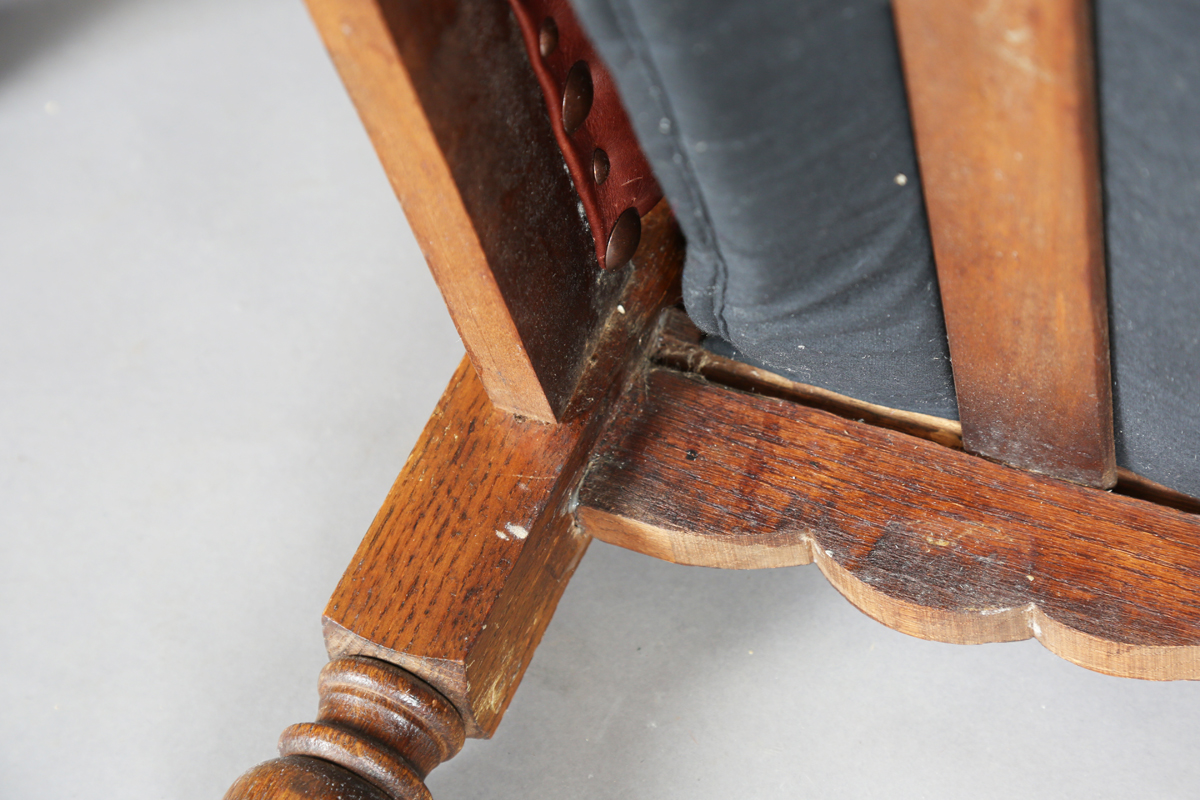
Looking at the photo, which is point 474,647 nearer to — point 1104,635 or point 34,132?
point 1104,635

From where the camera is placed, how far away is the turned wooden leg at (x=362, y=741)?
24.5 inches

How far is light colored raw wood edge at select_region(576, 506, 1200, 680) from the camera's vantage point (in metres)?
0.62

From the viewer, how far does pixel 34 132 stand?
1.31 metres

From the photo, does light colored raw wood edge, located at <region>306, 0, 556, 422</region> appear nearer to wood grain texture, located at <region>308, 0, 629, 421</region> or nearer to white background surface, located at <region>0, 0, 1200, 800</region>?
wood grain texture, located at <region>308, 0, 629, 421</region>

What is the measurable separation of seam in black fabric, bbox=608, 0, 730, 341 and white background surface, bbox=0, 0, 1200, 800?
0.39 metres

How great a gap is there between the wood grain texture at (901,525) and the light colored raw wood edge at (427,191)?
0.09m

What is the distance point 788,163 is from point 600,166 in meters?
0.18

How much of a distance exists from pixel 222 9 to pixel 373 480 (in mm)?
746

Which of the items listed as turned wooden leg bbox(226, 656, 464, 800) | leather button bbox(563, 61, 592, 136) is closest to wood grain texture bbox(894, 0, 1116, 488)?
leather button bbox(563, 61, 592, 136)

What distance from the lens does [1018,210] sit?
1.53 feet

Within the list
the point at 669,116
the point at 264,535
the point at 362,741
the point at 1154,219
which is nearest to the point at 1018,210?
the point at 1154,219

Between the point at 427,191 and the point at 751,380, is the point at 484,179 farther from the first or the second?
the point at 751,380

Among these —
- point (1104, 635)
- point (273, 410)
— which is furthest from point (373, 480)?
point (1104, 635)

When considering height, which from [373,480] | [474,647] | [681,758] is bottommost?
[681,758]
